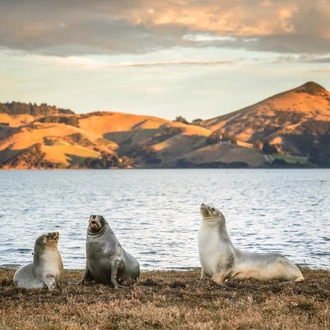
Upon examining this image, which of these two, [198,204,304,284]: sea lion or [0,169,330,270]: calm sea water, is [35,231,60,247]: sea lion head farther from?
[0,169,330,270]: calm sea water

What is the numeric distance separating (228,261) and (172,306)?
4.73m

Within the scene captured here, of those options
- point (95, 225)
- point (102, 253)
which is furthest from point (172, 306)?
point (95, 225)

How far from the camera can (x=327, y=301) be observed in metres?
16.0

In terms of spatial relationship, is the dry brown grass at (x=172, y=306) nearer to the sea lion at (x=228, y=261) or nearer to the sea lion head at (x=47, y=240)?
the sea lion at (x=228, y=261)

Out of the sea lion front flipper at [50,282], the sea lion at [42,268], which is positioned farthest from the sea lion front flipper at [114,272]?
the sea lion front flipper at [50,282]

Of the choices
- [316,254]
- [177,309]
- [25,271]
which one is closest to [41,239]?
[25,271]

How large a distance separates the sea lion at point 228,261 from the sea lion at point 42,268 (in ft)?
13.3

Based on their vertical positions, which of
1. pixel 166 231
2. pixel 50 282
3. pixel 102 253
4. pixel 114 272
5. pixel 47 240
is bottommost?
pixel 166 231

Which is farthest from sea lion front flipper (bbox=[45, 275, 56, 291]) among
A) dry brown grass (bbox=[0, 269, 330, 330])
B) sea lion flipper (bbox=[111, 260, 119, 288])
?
sea lion flipper (bbox=[111, 260, 119, 288])

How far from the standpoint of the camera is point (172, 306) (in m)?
15.3

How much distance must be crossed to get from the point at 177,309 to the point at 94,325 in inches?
80.1

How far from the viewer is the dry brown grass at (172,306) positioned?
530 inches

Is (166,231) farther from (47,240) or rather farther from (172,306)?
(172,306)

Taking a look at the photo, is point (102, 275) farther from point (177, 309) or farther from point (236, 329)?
point (236, 329)
